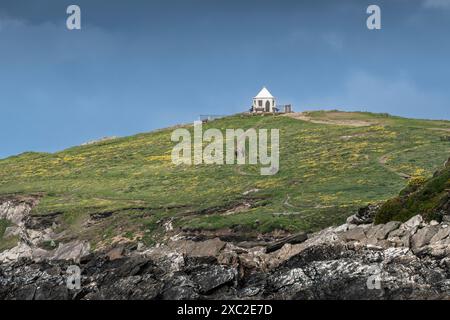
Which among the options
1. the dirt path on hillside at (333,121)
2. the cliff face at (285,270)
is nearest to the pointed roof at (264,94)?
the dirt path on hillside at (333,121)

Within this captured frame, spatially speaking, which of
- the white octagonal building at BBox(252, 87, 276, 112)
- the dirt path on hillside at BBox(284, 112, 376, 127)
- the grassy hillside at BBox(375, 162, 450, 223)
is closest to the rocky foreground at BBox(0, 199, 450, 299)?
the grassy hillside at BBox(375, 162, 450, 223)

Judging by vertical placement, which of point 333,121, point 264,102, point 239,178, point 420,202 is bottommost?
point 239,178

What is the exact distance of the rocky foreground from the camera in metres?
57.8

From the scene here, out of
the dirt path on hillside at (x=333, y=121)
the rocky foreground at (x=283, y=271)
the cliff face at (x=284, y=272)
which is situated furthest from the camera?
the dirt path on hillside at (x=333, y=121)

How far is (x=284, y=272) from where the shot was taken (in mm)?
62906

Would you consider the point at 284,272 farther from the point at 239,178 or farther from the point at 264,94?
the point at 264,94

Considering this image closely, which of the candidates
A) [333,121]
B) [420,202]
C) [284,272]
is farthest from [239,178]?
[284,272]

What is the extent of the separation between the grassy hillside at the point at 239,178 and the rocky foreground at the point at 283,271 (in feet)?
72.4

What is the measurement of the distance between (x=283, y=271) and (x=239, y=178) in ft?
218

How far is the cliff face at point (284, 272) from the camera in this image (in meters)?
57.6

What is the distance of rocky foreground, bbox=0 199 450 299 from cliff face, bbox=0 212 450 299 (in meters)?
0.07

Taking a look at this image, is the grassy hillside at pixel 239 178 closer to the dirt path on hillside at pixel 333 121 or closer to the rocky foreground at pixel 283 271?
the dirt path on hillside at pixel 333 121
